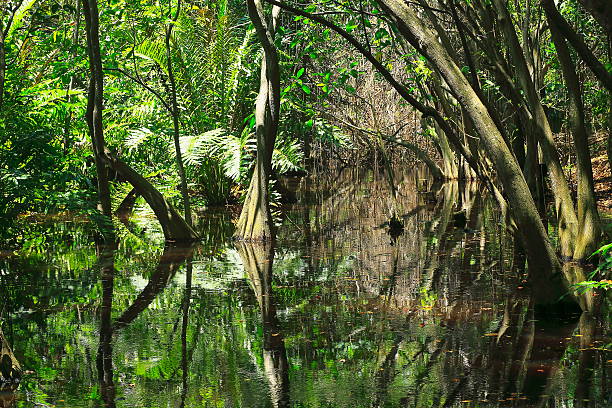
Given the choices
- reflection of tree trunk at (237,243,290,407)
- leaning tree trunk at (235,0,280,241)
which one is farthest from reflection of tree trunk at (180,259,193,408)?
→ leaning tree trunk at (235,0,280,241)

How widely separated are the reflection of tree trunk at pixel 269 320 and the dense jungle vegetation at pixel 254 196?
3cm

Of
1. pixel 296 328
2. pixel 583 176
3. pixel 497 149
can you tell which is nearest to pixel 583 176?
pixel 583 176

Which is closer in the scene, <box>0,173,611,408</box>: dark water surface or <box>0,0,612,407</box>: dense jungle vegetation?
<box>0,173,611,408</box>: dark water surface

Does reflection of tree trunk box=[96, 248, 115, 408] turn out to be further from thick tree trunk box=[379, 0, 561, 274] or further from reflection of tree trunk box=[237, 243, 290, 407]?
thick tree trunk box=[379, 0, 561, 274]

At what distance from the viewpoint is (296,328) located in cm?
743

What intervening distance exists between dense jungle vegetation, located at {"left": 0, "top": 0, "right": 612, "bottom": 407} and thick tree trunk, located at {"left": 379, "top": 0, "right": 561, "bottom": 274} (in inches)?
0.7

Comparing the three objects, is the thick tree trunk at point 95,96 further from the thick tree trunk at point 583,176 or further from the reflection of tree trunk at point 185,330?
the thick tree trunk at point 583,176

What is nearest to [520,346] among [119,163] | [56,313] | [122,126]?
[56,313]

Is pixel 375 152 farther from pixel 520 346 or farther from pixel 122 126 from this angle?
pixel 520 346

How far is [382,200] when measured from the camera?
21.2 m

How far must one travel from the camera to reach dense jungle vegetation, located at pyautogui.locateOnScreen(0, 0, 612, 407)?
679cm

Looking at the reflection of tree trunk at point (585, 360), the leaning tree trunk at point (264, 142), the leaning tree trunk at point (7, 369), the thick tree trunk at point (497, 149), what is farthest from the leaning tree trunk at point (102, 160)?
the reflection of tree trunk at point (585, 360)

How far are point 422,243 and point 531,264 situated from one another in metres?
5.85

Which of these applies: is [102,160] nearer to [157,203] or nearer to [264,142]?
[157,203]
